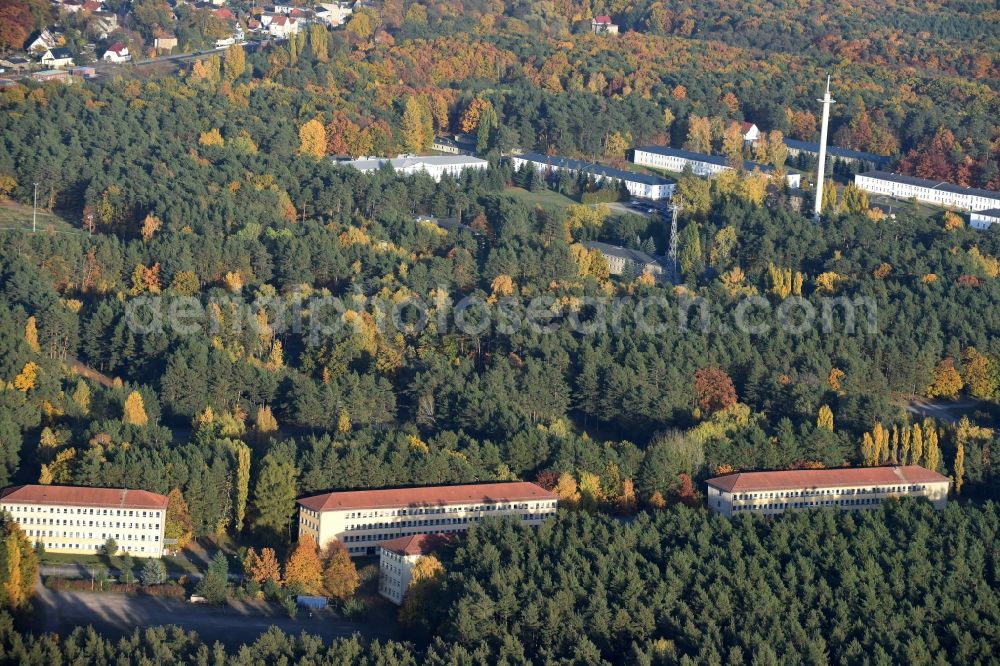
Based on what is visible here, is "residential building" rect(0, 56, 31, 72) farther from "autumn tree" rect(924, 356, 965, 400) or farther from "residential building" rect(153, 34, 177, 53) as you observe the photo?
"autumn tree" rect(924, 356, 965, 400)

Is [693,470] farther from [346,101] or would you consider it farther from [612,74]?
[612,74]

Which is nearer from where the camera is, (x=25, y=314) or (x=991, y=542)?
(x=991, y=542)

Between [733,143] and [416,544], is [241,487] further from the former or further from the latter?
[733,143]

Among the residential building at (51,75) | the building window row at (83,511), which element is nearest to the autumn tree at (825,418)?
the building window row at (83,511)

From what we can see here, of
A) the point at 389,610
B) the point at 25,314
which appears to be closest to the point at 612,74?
the point at 25,314

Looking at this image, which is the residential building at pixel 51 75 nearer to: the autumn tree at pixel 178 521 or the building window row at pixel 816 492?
the autumn tree at pixel 178 521

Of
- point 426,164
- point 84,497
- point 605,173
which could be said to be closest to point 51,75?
point 426,164
